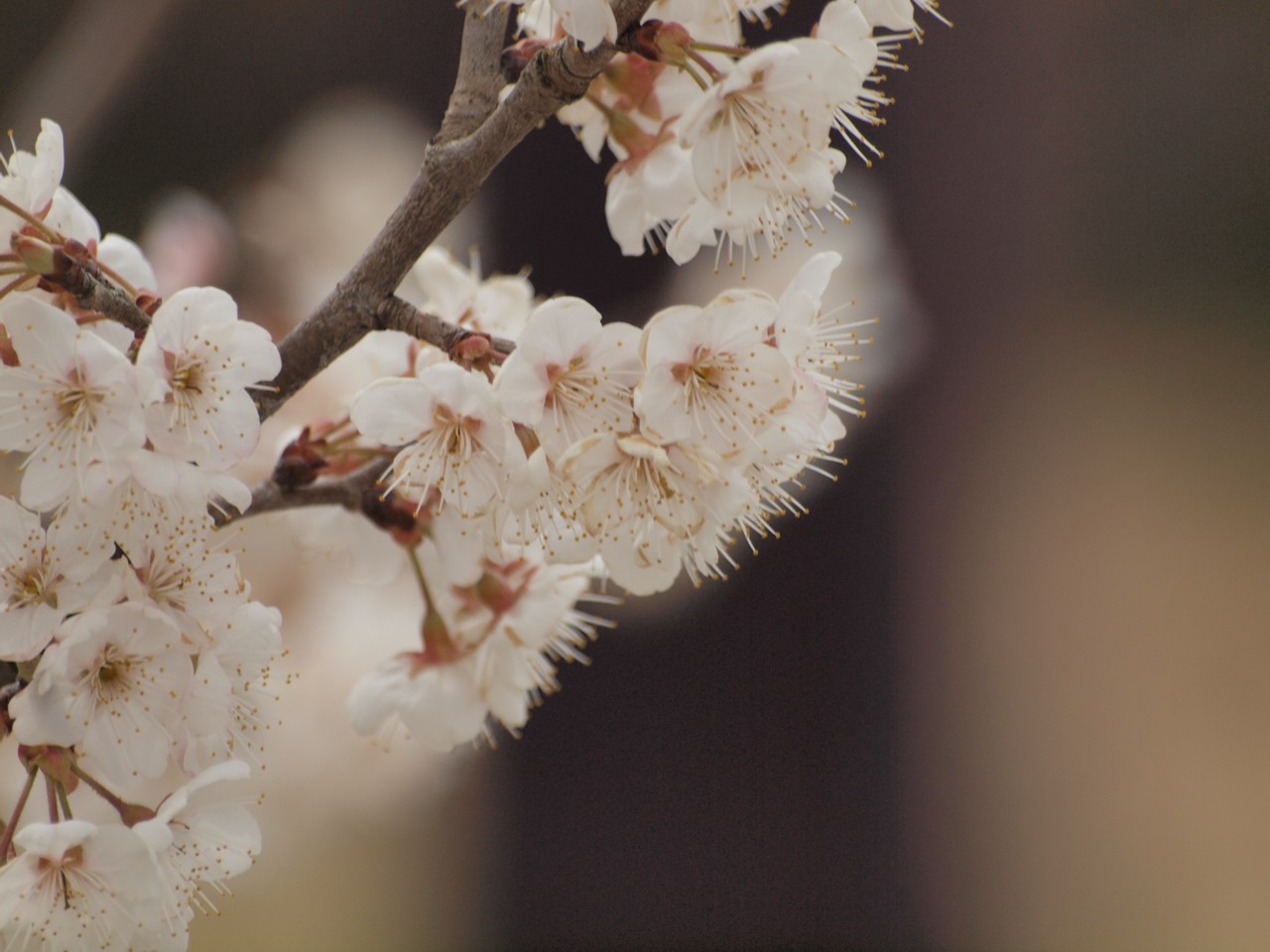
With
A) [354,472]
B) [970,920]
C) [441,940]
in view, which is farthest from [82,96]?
[970,920]

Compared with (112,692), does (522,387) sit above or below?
above

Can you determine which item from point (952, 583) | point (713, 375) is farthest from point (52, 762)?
point (952, 583)

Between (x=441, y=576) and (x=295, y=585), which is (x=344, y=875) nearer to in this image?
(x=295, y=585)

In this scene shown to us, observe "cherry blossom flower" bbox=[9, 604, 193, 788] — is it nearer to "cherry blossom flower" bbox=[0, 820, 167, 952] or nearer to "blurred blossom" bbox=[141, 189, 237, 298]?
"cherry blossom flower" bbox=[0, 820, 167, 952]

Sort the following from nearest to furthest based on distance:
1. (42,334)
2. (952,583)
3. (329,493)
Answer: (42,334) → (329,493) → (952,583)

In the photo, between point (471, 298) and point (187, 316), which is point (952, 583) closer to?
point (471, 298)

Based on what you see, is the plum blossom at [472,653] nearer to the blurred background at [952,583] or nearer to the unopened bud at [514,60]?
the unopened bud at [514,60]
